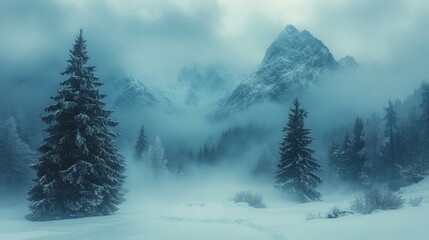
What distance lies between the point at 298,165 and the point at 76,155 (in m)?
23.0

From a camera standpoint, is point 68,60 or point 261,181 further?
point 261,181

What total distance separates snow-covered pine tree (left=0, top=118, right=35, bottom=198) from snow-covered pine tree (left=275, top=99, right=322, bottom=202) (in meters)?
33.3

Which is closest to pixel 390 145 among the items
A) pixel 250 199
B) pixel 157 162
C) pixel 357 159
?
pixel 357 159

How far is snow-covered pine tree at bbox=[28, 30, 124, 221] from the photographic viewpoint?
19.8 meters

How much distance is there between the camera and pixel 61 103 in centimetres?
2086

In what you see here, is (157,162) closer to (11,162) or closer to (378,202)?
(11,162)

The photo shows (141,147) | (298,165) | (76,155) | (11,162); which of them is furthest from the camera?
(141,147)

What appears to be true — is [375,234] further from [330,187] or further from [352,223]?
[330,187]

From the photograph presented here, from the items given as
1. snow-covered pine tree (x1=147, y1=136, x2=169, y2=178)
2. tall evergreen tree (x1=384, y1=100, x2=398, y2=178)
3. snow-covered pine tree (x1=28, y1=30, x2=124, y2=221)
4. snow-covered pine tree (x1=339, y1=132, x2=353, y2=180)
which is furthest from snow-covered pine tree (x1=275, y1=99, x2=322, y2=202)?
snow-covered pine tree (x1=147, y1=136, x2=169, y2=178)

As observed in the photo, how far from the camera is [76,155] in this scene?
2055 centimetres

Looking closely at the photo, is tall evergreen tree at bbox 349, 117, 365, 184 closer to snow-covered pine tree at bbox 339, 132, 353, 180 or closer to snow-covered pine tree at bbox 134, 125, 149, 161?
snow-covered pine tree at bbox 339, 132, 353, 180

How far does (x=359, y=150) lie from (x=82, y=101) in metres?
51.0

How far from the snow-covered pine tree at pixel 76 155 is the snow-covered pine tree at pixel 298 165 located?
19.9 metres

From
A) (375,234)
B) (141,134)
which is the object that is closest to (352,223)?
(375,234)
